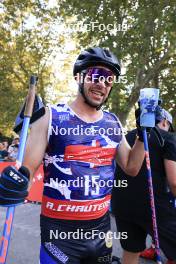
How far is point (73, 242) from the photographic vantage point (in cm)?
241

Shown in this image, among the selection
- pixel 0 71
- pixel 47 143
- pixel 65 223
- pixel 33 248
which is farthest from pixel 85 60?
pixel 0 71

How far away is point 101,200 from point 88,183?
0.17 meters

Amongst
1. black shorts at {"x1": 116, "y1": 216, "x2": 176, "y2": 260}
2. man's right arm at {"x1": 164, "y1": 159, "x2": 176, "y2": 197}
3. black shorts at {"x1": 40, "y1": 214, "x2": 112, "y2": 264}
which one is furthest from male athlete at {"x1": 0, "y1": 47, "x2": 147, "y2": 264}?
black shorts at {"x1": 116, "y1": 216, "x2": 176, "y2": 260}

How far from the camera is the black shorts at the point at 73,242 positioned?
2.38 metres

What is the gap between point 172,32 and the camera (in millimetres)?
14570

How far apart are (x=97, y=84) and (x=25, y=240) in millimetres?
3911

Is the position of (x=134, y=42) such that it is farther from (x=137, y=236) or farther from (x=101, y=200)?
(x=101, y=200)

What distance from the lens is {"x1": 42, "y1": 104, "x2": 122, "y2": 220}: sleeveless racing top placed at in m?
2.46

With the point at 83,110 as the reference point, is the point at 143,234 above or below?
below

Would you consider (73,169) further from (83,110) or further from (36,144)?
(83,110)

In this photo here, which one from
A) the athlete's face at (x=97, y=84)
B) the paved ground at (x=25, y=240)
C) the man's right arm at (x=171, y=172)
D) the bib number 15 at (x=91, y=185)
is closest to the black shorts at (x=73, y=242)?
the bib number 15 at (x=91, y=185)

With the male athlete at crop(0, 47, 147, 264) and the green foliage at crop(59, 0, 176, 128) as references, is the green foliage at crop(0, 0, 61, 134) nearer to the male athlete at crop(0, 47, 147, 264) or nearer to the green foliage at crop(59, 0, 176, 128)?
the green foliage at crop(59, 0, 176, 128)

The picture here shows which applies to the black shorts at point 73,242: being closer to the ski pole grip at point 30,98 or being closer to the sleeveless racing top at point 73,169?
the sleeveless racing top at point 73,169

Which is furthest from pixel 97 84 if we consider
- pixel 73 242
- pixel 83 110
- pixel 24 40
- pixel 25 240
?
pixel 24 40
